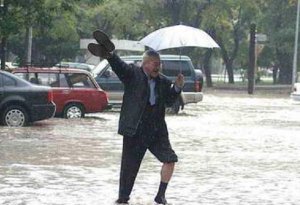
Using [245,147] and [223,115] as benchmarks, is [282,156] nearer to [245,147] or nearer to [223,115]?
[245,147]

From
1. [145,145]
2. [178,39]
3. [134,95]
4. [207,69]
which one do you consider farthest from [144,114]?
[207,69]

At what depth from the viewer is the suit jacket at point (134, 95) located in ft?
26.9

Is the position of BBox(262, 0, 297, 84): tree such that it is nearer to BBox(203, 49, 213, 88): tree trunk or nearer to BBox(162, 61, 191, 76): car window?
BBox(203, 49, 213, 88): tree trunk

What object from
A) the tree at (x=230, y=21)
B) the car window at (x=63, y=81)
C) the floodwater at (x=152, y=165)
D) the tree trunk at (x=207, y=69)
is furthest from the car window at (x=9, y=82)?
the tree trunk at (x=207, y=69)

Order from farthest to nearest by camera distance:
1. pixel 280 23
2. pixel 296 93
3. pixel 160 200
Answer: pixel 280 23
pixel 296 93
pixel 160 200

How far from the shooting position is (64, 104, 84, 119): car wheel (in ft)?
69.6

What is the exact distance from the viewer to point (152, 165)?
12.5 m

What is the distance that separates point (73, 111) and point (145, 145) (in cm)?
1307

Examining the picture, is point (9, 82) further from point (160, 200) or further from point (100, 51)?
point (100, 51)

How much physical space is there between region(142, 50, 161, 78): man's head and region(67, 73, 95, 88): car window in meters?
12.9

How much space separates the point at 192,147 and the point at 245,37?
5197cm

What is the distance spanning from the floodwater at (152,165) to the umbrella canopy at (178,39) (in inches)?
90.8

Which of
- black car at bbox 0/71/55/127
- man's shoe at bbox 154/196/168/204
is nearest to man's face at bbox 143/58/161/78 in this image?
man's shoe at bbox 154/196/168/204

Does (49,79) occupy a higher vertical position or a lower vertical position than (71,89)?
higher
